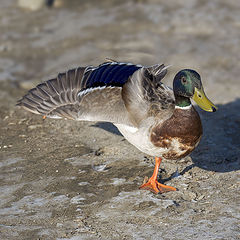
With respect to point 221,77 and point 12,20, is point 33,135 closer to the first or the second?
point 221,77

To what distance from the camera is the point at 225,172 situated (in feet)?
19.0

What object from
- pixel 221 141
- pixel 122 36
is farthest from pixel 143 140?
pixel 122 36

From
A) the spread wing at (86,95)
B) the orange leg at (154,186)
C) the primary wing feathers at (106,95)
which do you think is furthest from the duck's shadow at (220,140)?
the spread wing at (86,95)

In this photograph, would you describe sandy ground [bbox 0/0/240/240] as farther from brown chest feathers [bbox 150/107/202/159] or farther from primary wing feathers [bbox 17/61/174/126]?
primary wing feathers [bbox 17/61/174/126]

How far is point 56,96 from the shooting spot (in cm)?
597

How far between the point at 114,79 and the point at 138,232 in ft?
6.05

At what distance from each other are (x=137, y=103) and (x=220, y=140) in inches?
69.5

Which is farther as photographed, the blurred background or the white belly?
the blurred background

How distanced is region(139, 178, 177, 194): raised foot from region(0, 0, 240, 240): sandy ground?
7 centimetres

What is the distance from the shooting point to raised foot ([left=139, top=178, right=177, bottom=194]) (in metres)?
5.42

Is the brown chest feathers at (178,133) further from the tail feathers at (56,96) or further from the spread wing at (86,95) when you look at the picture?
the tail feathers at (56,96)

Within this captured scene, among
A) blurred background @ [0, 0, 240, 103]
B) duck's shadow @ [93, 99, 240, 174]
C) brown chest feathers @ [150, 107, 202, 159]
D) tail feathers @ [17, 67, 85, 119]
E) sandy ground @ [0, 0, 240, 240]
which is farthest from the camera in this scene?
blurred background @ [0, 0, 240, 103]

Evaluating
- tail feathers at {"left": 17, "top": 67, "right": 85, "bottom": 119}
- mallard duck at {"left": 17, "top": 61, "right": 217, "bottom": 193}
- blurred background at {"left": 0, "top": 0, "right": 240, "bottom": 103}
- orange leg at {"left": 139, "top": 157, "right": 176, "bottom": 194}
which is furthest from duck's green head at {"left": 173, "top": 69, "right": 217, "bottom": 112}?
blurred background at {"left": 0, "top": 0, "right": 240, "bottom": 103}

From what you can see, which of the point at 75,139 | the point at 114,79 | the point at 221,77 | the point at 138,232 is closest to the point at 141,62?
the point at 221,77
